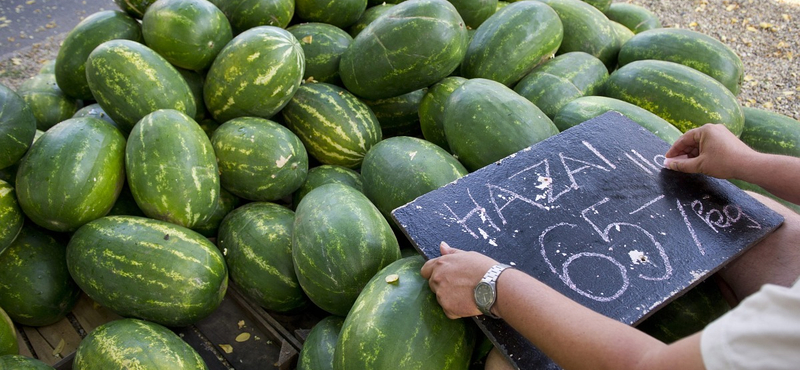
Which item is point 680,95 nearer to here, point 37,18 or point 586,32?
point 586,32

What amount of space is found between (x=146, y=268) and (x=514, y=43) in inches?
76.4

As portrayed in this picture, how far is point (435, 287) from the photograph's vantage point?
4.92 feet

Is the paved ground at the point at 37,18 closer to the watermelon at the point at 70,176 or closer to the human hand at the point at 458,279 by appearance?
the watermelon at the point at 70,176

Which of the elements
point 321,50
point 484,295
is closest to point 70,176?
point 321,50

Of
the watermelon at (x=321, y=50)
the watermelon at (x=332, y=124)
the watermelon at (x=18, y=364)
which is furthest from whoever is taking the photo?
the watermelon at (x=321, y=50)

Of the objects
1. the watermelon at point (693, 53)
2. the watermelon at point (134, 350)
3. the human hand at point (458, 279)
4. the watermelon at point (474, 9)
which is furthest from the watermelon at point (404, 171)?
the watermelon at point (693, 53)

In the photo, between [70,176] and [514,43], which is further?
[514,43]

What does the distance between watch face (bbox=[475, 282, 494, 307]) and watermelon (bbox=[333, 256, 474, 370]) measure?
19cm

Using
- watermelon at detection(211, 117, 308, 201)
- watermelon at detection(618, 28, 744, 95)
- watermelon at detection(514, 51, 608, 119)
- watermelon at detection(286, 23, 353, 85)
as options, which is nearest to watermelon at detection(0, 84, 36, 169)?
watermelon at detection(211, 117, 308, 201)

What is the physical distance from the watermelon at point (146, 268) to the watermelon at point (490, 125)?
1.09 metres

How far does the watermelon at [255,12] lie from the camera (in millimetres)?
2777

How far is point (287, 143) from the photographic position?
7.61 ft

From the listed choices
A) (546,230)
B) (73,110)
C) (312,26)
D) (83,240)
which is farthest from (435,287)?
(73,110)

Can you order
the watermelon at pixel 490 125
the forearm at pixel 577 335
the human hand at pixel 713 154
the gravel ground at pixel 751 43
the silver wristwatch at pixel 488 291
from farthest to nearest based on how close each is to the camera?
the gravel ground at pixel 751 43 → the watermelon at pixel 490 125 → the human hand at pixel 713 154 → the silver wristwatch at pixel 488 291 → the forearm at pixel 577 335
